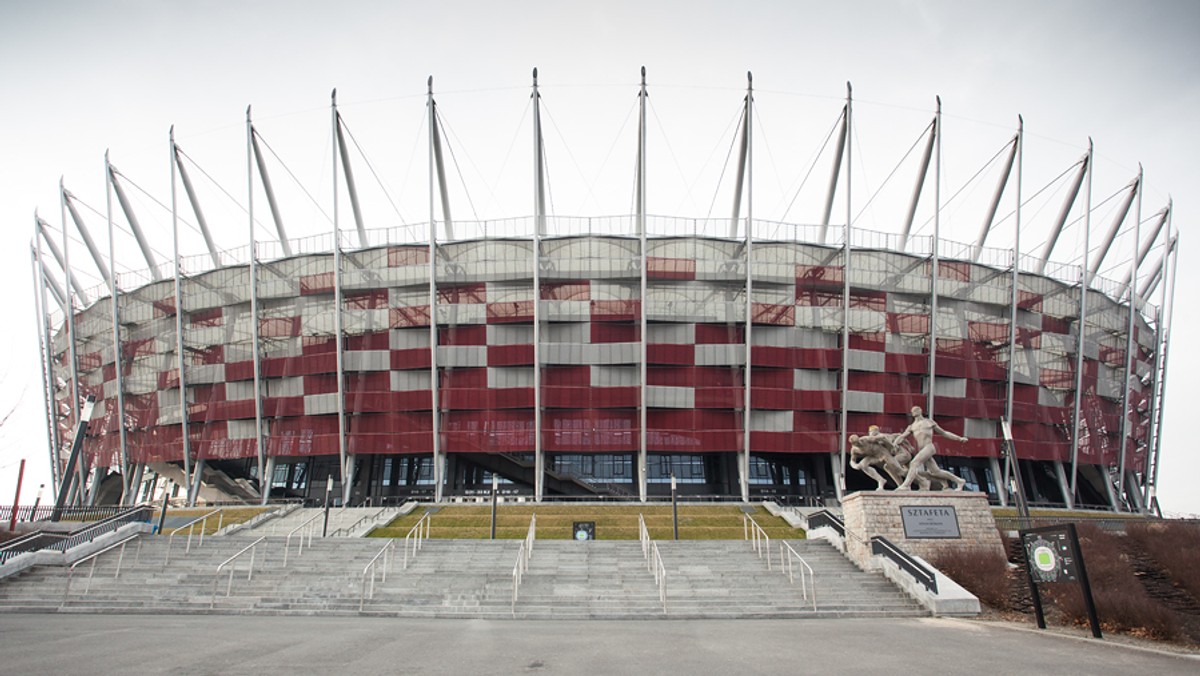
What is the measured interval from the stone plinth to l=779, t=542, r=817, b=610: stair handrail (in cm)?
226

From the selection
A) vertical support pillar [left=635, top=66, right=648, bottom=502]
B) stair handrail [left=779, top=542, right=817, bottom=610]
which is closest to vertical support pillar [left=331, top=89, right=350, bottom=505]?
vertical support pillar [left=635, top=66, right=648, bottom=502]

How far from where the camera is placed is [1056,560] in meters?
15.8

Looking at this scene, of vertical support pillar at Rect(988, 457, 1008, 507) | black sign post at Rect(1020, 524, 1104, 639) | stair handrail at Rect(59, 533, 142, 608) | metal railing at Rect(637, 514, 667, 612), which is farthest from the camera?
vertical support pillar at Rect(988, 457, 1008, 507)

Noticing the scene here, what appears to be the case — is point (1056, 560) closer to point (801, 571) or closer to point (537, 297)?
point (801, 571)

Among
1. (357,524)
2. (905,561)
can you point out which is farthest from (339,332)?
(905,561)

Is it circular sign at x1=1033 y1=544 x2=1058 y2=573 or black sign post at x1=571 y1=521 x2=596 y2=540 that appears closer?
circular sign at x1=1033 y1=544 x2=1058 y2=573

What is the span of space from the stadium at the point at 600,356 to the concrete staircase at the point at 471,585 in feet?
79.8

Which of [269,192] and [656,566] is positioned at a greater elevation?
[269,192]

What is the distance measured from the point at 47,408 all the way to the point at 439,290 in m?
39.8

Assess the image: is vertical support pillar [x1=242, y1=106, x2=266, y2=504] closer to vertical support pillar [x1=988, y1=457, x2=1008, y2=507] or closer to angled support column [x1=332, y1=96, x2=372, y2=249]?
angled support column [x1=332, y1=96, x2=372, y2=249]

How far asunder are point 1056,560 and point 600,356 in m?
38.0

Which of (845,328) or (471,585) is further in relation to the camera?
(845,328)

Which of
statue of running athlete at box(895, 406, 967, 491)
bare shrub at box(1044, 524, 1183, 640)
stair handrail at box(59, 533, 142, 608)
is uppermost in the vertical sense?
statue of running athlete at box(895, 406, 967, 491)

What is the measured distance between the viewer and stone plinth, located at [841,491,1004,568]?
971 inches
